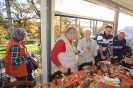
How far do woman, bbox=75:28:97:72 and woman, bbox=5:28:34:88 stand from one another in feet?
2.98

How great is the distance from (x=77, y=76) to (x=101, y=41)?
138 centimetres

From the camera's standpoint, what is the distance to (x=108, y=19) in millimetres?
4125

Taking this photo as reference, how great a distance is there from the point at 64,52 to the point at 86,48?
52cm

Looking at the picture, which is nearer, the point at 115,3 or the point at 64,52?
the point at 64,52

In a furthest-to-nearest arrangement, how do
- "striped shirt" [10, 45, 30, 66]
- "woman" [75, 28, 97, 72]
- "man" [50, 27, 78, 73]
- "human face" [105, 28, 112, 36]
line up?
"human face" [105, 28, 112, 36]
"woman" [75, 28, 97, 72]
"man" [50, 27, 78, 73]
"striped shirt" [10, 45, 30, 66]

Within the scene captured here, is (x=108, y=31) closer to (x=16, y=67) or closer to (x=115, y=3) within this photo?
(x=115, y=3)

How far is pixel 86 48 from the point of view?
2045 mm

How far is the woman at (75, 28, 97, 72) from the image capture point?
6.74ft

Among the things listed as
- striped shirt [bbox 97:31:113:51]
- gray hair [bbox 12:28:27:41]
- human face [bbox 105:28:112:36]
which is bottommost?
striped shirt [bbox 97:31:113:51]

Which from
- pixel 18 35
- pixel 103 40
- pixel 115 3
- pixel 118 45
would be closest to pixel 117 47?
pixel 118 45

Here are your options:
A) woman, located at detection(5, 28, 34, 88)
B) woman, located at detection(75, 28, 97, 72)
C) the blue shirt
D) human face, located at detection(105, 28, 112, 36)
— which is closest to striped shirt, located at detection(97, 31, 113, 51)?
human face, located at detection(105, 28, 112, 36)

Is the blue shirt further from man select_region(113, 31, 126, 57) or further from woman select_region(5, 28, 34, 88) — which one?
woman select_region(5, 28, 34, 88)

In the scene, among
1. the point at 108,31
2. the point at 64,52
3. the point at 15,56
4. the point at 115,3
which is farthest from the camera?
the point at 115,3

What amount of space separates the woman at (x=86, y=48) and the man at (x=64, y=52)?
36 centimetres
